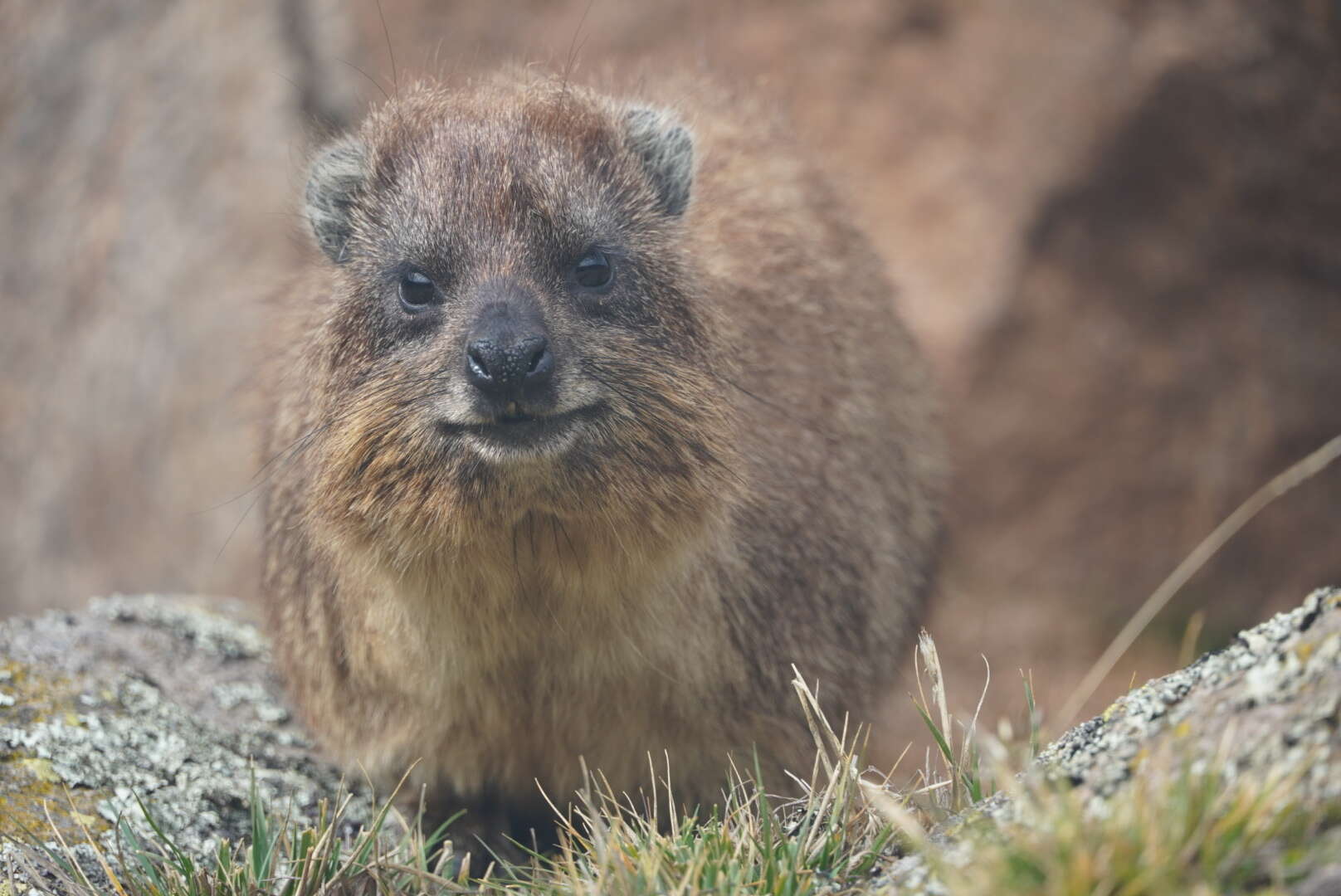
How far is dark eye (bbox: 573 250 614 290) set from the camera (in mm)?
4160

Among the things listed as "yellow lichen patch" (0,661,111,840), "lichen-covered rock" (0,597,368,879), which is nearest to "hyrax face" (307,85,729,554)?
"lichen-covered rock" (0,597,368,879)

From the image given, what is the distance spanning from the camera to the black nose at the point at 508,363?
362 cm

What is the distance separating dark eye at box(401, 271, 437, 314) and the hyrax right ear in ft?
1.49

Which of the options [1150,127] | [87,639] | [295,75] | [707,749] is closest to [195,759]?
[87,639]

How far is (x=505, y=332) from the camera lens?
3664mm

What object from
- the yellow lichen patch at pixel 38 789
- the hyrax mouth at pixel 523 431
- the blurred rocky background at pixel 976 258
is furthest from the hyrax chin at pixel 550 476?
the blurred rocky background at pixel 976 258

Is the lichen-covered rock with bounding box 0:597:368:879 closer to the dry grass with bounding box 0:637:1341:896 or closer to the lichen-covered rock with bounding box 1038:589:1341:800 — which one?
the dry grass with bounding box 0:637:1341:896

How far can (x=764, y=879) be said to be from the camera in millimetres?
3148

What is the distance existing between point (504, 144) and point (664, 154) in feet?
2.29

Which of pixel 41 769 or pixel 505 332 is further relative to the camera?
pixel 41 769

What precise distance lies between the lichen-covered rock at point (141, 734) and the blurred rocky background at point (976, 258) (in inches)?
133

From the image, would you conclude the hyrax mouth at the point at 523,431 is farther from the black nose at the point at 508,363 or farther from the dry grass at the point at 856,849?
the dry grass at the point at 856,849

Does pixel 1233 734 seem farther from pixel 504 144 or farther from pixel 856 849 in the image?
pixel 504 144

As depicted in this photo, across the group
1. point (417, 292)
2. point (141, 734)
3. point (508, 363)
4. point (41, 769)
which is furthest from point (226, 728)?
point (508, 363)
